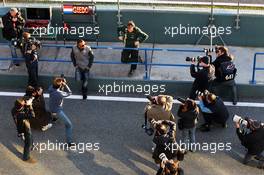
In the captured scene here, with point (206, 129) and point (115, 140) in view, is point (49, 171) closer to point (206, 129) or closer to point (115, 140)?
point (115, 140)

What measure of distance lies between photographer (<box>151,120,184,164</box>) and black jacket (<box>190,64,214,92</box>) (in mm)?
2042

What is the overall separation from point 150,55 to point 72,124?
3.33 meters

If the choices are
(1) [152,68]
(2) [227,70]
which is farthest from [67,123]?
(2) [227,70]

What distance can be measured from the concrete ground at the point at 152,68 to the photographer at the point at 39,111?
6.50 ft

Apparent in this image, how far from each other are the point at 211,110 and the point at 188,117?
43.1 inches

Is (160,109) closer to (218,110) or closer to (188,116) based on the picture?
(188,116)

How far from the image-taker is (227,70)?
12.8 meters

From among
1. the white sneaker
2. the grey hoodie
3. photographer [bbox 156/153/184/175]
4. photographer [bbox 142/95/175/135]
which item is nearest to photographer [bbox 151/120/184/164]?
photographer [bbox 142/95/175/135]

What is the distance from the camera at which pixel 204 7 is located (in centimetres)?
1566

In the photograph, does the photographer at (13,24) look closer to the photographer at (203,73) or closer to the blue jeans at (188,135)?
the photographer at (203,73)

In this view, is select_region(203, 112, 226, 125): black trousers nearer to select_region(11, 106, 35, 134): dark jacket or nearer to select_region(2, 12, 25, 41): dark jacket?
select_region(11, 106, 35, 134): dark jacket

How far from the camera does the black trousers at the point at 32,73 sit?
1343 cm

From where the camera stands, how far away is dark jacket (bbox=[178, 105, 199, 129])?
A: 11.2m

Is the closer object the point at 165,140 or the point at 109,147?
the point at 165,140
